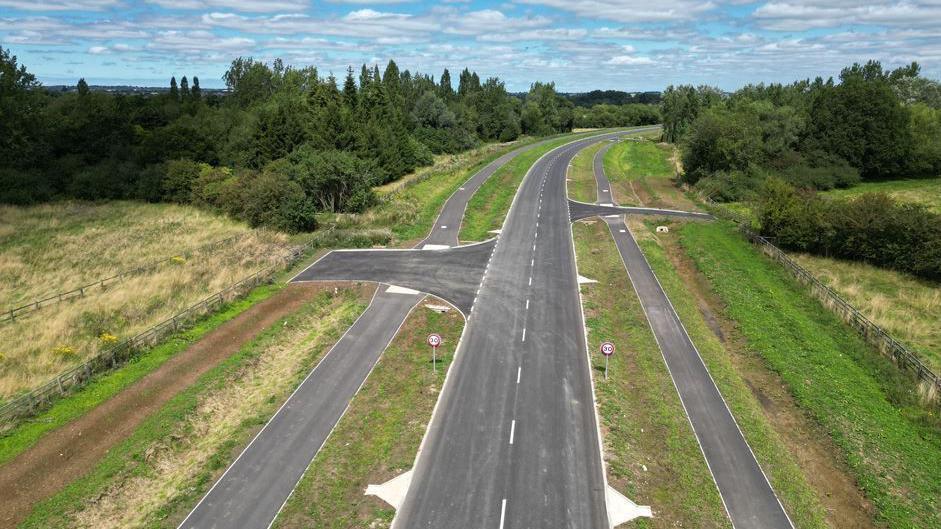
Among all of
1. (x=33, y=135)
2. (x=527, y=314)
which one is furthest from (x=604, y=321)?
(x=33, y=135)

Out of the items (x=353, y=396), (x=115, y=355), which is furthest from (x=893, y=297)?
(x=115, y=355)

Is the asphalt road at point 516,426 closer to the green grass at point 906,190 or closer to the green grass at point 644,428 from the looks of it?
the green grass at point 644,428

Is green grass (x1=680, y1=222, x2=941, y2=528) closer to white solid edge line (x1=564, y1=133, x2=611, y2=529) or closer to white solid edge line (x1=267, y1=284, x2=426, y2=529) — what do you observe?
white solid edge line (x1=564, y1=133, x2=611, y2=529)

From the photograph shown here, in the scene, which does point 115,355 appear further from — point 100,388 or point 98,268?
point 98,268

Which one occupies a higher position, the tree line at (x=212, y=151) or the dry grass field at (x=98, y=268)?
the tree line at (x=212, y=151)

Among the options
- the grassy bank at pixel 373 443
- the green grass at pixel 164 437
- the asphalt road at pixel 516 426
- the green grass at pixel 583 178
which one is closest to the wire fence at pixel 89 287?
the green grass at pixel 164 437

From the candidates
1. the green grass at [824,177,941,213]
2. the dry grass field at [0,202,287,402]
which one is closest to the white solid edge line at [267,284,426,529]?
the dry grass field at [0,202,287,402]
